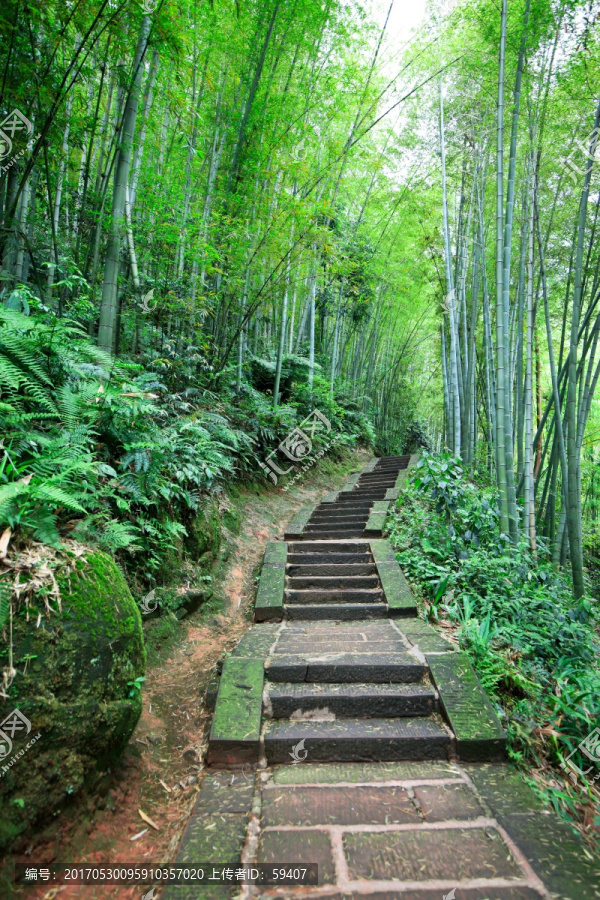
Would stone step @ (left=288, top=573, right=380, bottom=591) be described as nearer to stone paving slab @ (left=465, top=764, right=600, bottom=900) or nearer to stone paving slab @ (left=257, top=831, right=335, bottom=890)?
stone paving slab @ (left=465, top=764, right=600, bottom=900)

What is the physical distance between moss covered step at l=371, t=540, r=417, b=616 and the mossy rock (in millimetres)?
1915

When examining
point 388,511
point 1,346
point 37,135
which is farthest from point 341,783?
point 37,135

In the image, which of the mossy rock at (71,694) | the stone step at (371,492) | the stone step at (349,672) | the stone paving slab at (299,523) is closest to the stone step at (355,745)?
the stone step at (349,672)

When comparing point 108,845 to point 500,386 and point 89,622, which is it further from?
point 500,386

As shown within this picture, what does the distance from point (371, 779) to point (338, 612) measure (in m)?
1.37

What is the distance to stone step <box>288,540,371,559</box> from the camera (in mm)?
4113

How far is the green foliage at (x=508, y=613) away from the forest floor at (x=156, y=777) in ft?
4.79

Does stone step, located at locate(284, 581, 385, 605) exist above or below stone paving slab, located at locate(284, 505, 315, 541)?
below

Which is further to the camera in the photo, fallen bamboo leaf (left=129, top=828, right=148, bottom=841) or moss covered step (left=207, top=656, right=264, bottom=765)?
moss covered step (left=207, top=656, right=264, bottom=765)

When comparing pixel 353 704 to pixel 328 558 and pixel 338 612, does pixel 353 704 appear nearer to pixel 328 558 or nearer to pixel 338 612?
pixel 338 612

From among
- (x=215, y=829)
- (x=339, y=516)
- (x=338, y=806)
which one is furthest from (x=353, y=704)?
(x=339, y=516)

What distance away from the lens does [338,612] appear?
3.10m

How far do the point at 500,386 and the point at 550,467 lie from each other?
2236 mm

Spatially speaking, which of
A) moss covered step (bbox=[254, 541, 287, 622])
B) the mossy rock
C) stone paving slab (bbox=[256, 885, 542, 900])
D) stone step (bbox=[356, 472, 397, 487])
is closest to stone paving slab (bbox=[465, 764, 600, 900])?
stone paving slab (bbox=[256, 885, 542, 900])
